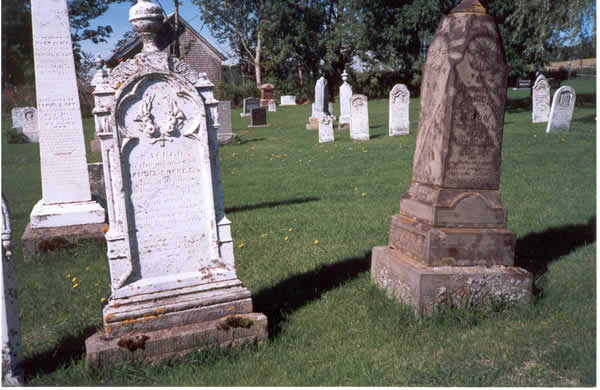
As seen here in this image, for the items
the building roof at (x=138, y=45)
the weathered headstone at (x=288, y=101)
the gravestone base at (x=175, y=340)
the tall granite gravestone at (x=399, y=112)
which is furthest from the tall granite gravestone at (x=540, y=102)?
the weathered headstone at (x=288, y=101)

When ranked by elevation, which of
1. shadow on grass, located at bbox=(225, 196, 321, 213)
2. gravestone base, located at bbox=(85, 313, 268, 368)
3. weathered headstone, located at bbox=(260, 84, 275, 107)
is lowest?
gravestone base, located at bbox=(85, 313, 268, 368)

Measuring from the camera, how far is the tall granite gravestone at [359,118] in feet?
47.2

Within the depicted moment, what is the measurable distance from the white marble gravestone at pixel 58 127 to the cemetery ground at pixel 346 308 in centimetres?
58

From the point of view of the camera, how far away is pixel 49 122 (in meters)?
5.70

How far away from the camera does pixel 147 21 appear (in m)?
3.14

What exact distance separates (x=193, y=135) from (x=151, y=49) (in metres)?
0.69

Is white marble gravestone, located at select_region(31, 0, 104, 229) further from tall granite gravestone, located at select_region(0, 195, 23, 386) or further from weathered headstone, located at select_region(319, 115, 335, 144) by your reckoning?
weathered headstone, located at select_region(319, 115, 335, 144)

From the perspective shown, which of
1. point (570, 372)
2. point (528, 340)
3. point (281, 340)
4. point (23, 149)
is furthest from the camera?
point (23, 149)

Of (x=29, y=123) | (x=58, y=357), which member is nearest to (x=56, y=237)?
(x=58, y=357)

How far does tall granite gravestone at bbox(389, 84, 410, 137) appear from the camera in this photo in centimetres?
1460

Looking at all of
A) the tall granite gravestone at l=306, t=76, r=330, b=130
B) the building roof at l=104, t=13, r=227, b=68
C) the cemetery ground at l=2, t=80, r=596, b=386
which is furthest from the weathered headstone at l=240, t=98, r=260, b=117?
the cemetery ground at l=2, t=80, r=596, b=386

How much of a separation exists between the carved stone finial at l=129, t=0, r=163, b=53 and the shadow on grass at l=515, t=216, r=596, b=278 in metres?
4.08

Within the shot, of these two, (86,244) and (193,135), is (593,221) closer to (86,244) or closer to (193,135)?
(193,135)

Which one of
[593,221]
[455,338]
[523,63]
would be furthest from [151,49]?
[523,63]
